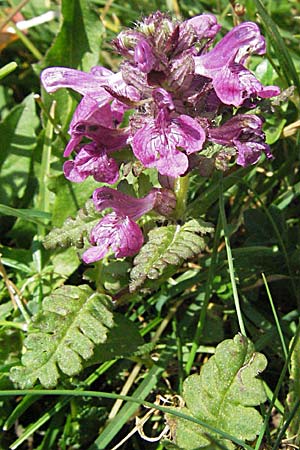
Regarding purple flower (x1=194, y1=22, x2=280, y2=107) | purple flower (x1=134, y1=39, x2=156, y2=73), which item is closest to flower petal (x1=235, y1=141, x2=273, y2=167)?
purple flower (x1=194, y1=22, x2=280, y2=107)

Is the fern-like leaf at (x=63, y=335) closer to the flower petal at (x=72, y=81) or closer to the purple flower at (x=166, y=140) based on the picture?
the purple flower at (x=166, y=140)

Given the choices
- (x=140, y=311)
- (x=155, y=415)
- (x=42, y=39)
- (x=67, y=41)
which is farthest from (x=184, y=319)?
(x=42, y=39)

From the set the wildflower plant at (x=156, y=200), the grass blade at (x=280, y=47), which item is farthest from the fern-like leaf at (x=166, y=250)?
the grass blade at (x=280, y=47)

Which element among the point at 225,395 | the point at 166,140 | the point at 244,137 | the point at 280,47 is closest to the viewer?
the point at 225,395

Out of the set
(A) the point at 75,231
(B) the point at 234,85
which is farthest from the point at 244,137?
(A) the point at 75,231

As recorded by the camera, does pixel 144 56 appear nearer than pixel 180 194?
Yes

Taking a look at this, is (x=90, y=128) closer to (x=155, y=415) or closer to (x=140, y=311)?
(x=140, y=311)

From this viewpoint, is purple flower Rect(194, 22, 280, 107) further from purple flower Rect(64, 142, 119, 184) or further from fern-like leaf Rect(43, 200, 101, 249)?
fern-like leaf Rect(43, 200, 101, 249)

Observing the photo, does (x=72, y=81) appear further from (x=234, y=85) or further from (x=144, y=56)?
(x=234, y=85)
